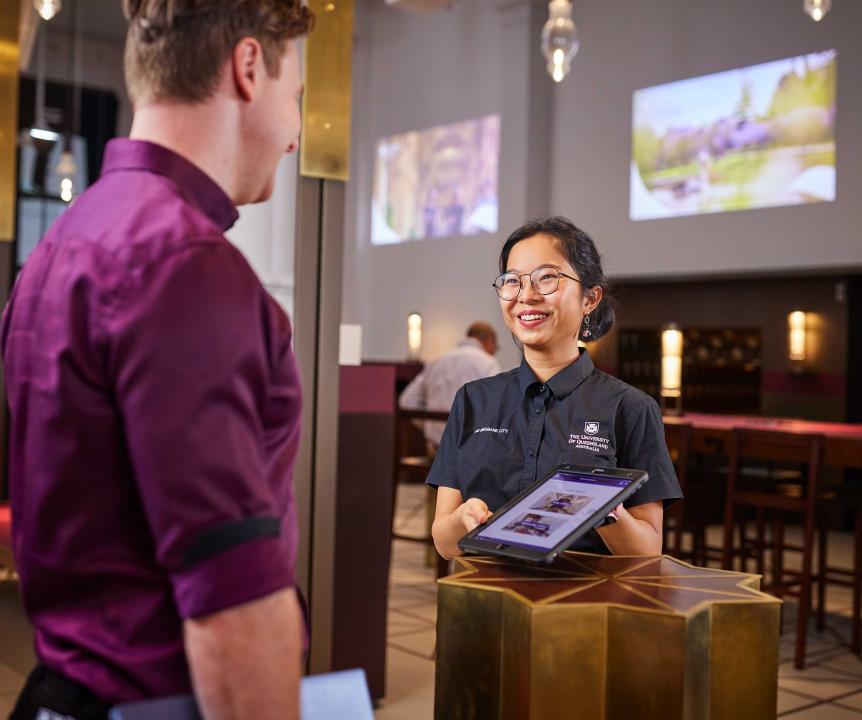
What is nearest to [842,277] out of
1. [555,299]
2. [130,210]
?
[555,299]

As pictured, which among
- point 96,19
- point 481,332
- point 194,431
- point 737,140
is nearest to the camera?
point 194,431

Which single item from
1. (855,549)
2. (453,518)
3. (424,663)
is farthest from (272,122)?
(855,549)

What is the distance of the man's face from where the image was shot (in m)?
0.96

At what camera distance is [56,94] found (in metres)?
11.8

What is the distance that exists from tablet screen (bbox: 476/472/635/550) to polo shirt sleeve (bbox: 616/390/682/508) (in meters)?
0.27

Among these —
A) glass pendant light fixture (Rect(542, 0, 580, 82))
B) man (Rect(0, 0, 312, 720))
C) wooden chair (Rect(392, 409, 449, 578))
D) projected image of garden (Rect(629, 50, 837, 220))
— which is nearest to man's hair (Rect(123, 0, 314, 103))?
man (Rect(0, 0, 312, 720))

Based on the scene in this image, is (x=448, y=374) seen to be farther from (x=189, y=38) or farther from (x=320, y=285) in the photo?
(x=189, y=38)

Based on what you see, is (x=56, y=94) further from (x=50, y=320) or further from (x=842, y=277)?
(x=50, y=320)

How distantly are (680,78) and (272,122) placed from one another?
8669 mm

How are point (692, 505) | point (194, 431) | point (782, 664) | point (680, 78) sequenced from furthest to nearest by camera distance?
point (680, 78) → point (692, 505) → point (782, 664) → point (194, 431)

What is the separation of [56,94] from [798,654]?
10.9 meters

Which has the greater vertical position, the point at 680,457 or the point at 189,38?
the point at 189,38

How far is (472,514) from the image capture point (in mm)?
1565

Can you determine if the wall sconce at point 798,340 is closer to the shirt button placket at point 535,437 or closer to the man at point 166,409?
the shirt button placket at point 535,437
